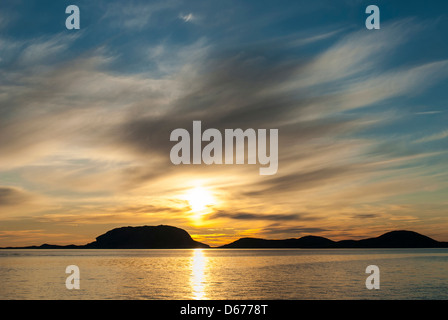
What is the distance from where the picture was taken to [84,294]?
58.7 meters

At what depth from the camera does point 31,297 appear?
5572 cm
